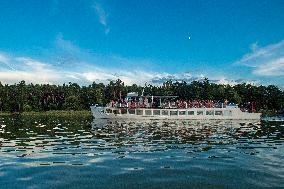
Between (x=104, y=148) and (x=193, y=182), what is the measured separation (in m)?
14.1

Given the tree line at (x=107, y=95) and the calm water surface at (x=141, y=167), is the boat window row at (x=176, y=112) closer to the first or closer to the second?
the calm water surface at (x=141, y=167)

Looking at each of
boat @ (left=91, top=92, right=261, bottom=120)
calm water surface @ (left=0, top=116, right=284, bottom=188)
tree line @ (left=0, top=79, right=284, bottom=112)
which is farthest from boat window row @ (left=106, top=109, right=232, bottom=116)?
tree line @ (left=0, top=79, right=284, bottom=112)

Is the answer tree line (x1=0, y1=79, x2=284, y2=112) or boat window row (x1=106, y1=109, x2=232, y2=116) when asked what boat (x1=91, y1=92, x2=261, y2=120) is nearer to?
boat window row (x1=106, y1=109, x2=232, y2=116)

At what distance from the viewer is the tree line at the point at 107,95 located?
516 ft

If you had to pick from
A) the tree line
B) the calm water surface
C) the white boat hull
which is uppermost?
the tree line

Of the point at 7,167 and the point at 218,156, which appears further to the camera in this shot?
the point at 218,156

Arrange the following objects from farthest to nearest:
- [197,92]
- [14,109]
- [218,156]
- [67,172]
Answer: [197,92] < [14,109] < [218,156] < [67,172]

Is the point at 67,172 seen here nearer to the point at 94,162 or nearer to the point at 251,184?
the point at 94,162

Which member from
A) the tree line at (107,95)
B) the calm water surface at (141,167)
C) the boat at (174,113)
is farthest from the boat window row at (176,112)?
the tree line at (107,95)

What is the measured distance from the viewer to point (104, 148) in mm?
29391

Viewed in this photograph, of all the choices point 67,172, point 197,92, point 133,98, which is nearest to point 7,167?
Result: point 67,172

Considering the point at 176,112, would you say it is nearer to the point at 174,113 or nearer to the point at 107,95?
the point at 174,113

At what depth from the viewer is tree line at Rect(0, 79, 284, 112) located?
157m

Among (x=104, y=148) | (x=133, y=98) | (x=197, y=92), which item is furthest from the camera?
(x=197, y=92)
